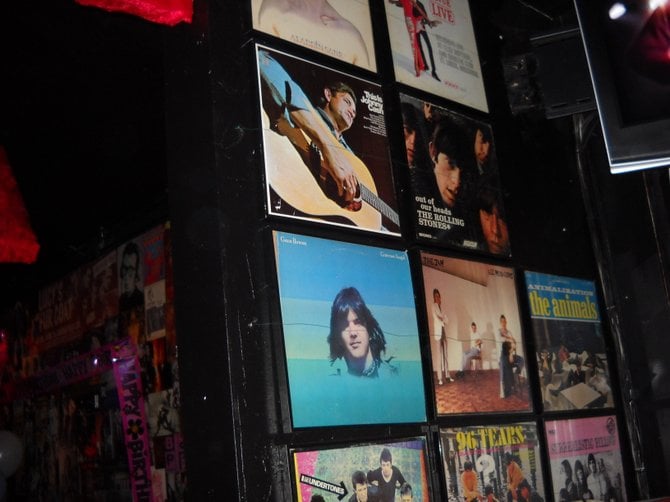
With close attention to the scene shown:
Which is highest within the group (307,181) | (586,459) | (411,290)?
(307,181)

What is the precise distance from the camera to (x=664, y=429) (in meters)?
2.72

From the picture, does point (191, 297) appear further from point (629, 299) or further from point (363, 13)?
point (629, 299)

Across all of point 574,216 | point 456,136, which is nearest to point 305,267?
point 456,136

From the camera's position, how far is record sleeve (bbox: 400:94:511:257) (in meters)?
2.20

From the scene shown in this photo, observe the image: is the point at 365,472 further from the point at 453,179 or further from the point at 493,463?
the point at 453,179

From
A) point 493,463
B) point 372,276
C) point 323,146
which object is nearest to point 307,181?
point 323,146

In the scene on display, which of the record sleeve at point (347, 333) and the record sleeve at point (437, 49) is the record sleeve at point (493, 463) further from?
the record sleeve at point (437, 49)

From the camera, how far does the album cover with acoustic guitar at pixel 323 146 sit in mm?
1839

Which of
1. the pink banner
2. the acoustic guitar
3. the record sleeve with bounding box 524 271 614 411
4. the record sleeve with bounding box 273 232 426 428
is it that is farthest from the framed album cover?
the pink banner

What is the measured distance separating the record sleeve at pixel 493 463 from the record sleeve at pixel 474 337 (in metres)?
0.07

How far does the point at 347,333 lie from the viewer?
1851 mm

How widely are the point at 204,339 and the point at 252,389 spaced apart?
17 cm

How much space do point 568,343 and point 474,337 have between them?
0.56m

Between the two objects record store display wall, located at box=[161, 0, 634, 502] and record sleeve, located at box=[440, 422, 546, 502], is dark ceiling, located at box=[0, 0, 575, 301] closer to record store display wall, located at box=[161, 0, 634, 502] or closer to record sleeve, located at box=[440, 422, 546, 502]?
record store display wall, located at box=[161, 0, 634, 502]
